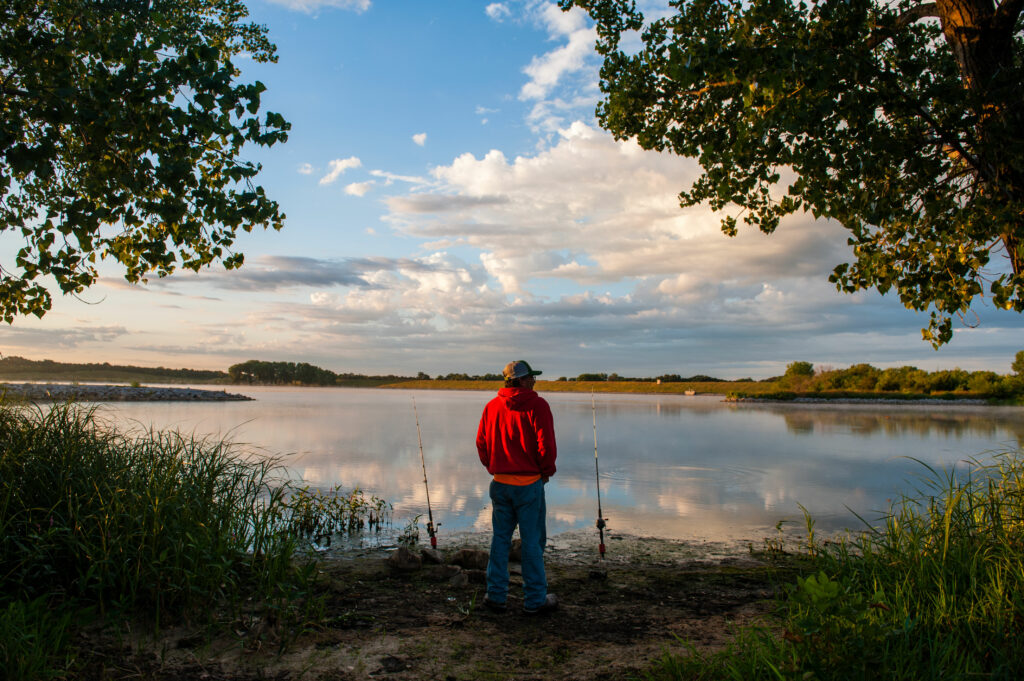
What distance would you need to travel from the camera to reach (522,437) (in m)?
6.07

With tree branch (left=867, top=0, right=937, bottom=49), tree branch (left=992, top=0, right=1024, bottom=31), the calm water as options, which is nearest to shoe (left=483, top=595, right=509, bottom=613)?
the calm water

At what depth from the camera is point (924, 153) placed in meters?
7.50

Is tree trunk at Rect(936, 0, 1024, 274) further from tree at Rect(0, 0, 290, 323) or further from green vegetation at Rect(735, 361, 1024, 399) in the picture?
green vegetation at Rect(735, 361, 1024, 399)

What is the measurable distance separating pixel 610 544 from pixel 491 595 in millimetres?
3577

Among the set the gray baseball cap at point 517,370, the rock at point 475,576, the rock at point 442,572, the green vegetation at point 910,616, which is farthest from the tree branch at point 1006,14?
the rock at point 442,572

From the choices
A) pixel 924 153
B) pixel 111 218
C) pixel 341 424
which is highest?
pixel 924 153

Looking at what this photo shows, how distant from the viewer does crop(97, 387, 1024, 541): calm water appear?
11.4 meters

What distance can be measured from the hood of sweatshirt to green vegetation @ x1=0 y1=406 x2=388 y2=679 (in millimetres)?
2522

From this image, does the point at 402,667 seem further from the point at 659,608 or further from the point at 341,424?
the point at 341,424

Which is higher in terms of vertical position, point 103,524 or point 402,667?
point 103,524

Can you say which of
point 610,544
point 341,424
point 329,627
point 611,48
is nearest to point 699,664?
point 329,627

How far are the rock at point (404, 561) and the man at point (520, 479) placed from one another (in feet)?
4.02

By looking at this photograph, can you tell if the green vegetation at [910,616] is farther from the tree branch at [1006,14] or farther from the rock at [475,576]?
the tree branch at [1006,14]

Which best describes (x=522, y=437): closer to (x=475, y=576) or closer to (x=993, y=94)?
(x=475, y=576)
